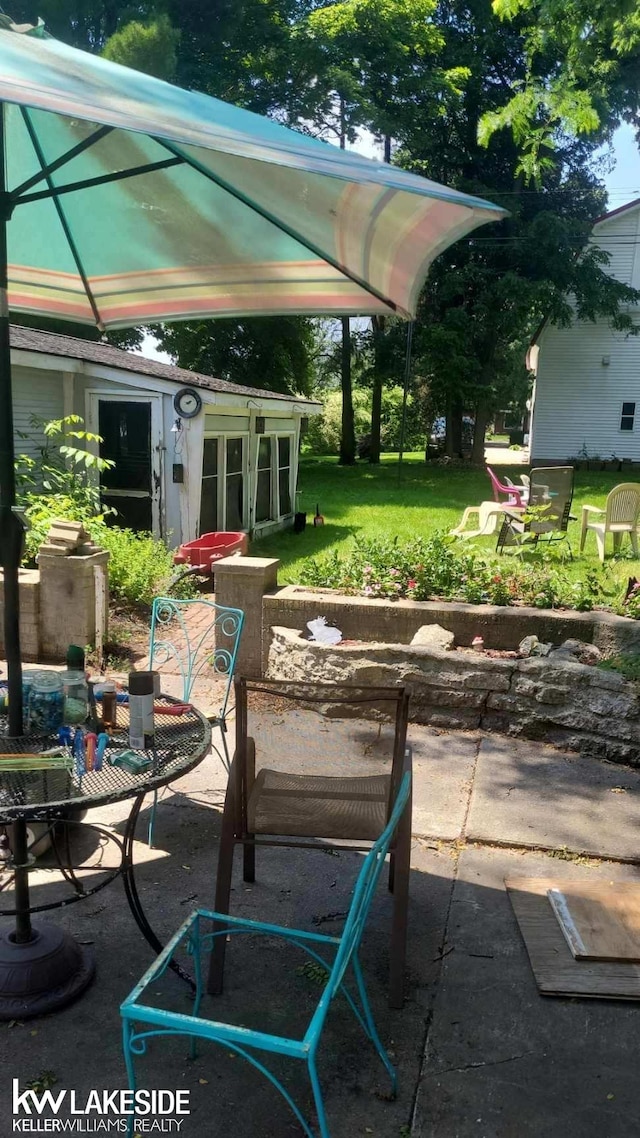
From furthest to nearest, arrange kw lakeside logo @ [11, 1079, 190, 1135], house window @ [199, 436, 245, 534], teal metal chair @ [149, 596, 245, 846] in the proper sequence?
house window @ [199, 436, 245, 534], teal metal chair @ [149, 596, 245, 846], kw lakeside logo @ [11, 1079, 190, 1135]

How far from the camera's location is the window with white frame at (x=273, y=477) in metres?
13.9

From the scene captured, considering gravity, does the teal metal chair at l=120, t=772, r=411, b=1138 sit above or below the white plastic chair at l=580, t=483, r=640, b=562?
below

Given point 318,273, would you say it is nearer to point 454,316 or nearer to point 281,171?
point 281,171

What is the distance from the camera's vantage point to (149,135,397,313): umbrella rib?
117 inches

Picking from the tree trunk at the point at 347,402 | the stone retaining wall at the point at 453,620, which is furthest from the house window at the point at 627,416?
the stone retaining wall at the point at 453,620

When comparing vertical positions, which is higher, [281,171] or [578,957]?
[281,171]

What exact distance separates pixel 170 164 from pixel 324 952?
119 inches

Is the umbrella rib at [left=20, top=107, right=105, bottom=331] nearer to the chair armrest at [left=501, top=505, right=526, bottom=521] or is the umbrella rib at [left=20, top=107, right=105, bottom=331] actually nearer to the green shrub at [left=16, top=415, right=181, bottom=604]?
the green shrub at [left=16, top=415, right=181, bottom=604]

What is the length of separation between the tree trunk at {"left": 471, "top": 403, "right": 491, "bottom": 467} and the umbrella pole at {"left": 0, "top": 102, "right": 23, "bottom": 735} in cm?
2358

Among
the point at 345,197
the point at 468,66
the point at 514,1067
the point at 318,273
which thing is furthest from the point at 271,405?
the point at 468,66

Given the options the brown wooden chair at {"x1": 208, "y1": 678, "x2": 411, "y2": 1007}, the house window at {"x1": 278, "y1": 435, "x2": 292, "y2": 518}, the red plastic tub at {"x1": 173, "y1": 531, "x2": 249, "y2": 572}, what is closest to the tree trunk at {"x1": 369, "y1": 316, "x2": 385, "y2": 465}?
the house window at {"x1": 278, "y1": 435, "x2": 292, "y2": 518}

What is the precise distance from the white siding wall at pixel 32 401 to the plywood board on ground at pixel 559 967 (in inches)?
310

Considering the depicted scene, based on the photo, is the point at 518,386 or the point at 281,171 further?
the point at 518,386

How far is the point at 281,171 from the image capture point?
271 centimetres
